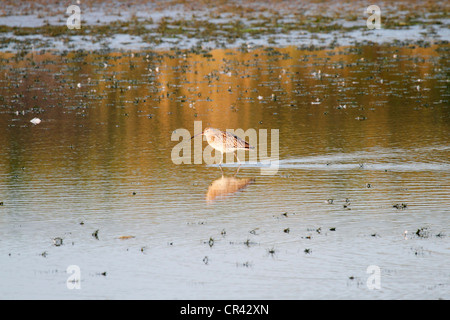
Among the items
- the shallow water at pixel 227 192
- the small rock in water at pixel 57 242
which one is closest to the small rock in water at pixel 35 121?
the shallow water at pixel 227 192

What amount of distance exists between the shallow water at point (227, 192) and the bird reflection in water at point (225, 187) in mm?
66

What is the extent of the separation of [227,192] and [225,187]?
360 mm

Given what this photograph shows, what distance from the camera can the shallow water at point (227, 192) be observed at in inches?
378

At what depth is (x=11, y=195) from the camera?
13.6 m

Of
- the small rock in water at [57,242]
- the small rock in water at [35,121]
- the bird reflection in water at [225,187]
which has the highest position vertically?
the small rock in water at [35,121]

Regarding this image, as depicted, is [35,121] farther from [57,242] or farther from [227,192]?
[57,242]

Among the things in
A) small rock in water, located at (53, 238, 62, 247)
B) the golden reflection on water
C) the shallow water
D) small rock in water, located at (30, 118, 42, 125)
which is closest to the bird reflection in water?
the shallow water

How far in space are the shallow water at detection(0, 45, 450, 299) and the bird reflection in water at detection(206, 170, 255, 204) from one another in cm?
7

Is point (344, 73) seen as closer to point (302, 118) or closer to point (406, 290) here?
point (302, 118)

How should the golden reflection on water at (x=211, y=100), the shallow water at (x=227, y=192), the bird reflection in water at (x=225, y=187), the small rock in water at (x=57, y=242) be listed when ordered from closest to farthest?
the shallow water at (x=227, y=192), the small rock in water at (x=57, y=242), the bird reflection in water at (x=225, y=187), the golden reflection on water at (x=211, y=100)

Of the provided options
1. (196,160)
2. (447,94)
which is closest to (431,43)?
(447,94)

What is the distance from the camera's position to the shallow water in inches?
378

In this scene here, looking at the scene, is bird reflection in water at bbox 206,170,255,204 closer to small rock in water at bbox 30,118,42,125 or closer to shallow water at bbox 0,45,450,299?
shallow water at bbox 0,45,450,299

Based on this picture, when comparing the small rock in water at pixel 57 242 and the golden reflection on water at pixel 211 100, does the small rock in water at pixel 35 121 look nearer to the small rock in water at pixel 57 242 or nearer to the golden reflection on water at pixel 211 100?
the golden reflection on water at pixel 211 100
